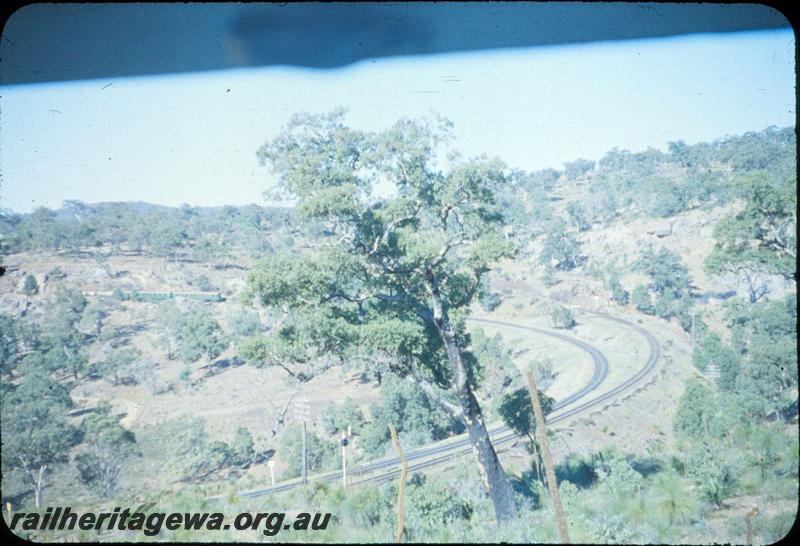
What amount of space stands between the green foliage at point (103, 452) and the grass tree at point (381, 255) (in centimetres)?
868

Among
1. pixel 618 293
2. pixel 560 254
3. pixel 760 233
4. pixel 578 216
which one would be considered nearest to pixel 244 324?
pixel 760 233

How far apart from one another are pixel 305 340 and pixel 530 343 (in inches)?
908

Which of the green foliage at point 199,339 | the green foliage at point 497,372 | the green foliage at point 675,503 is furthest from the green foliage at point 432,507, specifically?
the green foliage at point 199,339

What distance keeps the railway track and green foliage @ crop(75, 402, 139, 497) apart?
383cm

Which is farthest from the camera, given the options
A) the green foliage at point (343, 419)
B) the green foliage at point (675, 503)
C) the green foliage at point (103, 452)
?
the green foliage at point (343, 419)

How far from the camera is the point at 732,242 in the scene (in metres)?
7.60

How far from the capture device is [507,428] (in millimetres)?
14961

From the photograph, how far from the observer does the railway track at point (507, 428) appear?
11420 millimetres

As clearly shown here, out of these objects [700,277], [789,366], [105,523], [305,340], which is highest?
[305,340]

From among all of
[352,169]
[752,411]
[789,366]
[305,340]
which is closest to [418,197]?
[352,169]

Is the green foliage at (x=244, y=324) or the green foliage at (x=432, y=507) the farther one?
the green foliage at (x=244, y=324)

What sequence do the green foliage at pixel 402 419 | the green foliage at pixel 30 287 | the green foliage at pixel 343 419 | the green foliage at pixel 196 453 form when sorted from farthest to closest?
the green foliage at pixel 30 287
the green foliage at pixel 343 419
the green foliage at pixel 196 453
the green foliage at pixel 402 419

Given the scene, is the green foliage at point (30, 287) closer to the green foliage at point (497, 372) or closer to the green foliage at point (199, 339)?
the green foliage at point (199, 339)

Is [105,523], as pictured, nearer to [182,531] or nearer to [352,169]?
[182,531]
